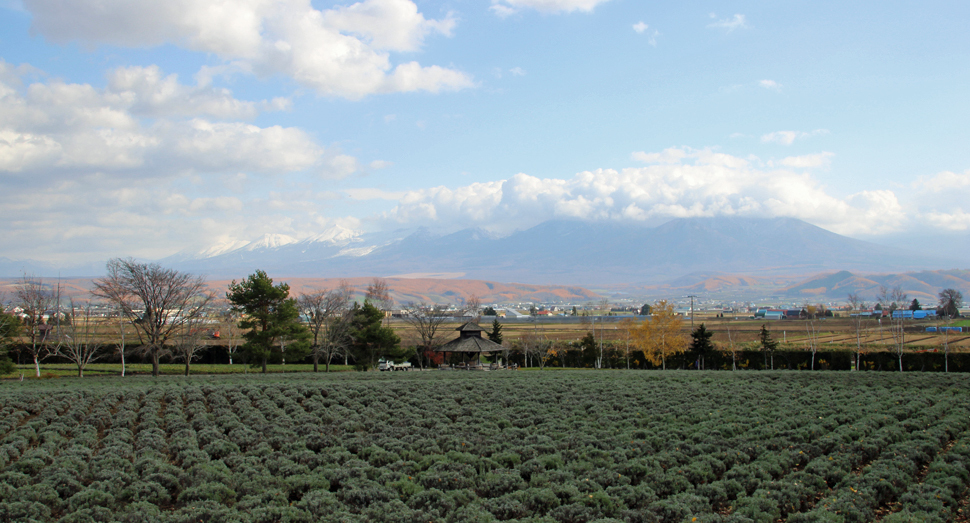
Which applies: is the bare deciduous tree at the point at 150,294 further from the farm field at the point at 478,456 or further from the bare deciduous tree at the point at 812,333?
the bare deciduous tree at the point at 812,333

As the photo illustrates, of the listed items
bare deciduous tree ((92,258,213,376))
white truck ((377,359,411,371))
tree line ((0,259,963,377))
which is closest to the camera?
bare deciduous tree ((92,258,213,376))

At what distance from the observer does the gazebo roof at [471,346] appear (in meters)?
45.4

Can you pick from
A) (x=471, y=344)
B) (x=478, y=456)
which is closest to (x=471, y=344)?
(x=471, y=344)

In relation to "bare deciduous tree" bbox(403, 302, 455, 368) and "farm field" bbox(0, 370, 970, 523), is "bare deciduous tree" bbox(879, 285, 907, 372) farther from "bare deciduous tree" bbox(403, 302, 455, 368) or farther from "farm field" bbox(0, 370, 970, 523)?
"bare deciduous tree" bbox(403, 302, 455, 368)

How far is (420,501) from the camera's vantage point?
9664 mm

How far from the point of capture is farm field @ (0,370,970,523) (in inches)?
367

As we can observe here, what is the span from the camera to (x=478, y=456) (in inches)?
489

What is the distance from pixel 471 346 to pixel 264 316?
665 inches

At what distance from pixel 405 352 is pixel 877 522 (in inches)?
1894

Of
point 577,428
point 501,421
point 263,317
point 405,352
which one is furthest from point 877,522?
point 405,352

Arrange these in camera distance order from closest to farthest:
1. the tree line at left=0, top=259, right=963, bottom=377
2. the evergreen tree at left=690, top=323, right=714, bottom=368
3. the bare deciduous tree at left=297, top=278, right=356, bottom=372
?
1. the tree line at left=0, top=259, right=963, bottom=377
2. the bare deciduous tree at left=297, top=278, right=356, bottom=372
3. the evergreen tree at left=690, top=323, right=714, bottom=368

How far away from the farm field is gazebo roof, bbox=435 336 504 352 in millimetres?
24933

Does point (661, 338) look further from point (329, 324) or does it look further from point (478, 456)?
point (478, 456)

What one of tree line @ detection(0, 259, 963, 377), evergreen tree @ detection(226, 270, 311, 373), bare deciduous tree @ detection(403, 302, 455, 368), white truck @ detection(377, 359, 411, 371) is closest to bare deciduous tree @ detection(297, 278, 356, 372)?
tree line @ detection(0, 259, 963, 377)
